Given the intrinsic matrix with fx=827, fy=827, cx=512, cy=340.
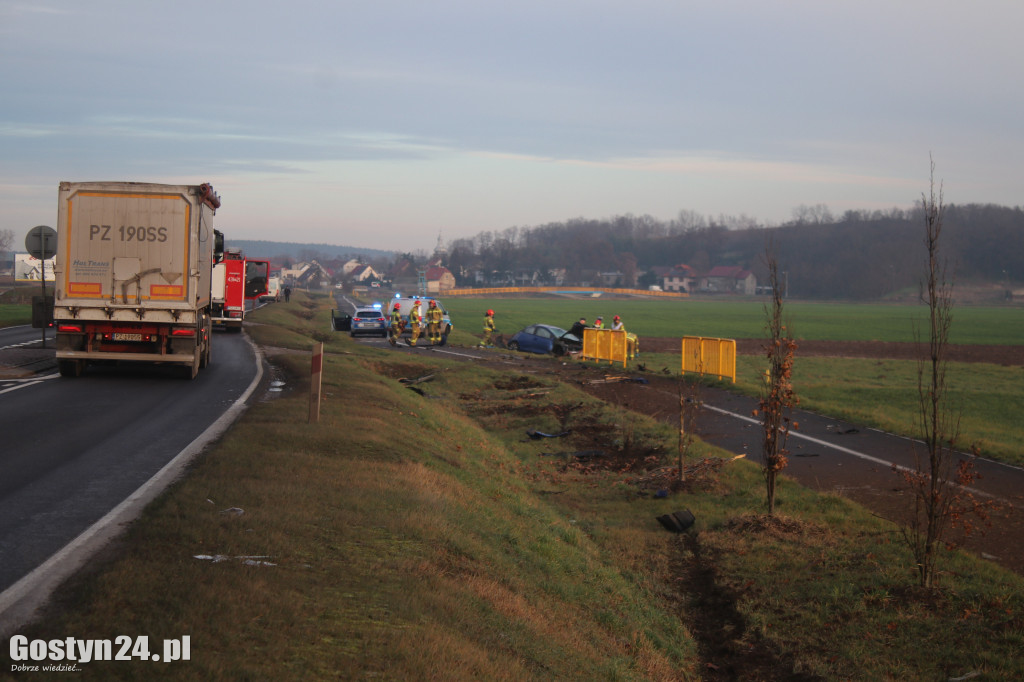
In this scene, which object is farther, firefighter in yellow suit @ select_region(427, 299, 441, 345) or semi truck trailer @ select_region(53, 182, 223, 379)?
firefighter in yellow suit @ select_region(427, 299, 441, 345)

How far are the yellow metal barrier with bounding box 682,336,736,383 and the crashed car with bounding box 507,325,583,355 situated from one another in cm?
936

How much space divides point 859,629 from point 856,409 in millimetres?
13155

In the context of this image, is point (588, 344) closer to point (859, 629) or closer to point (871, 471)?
point (871, 471)

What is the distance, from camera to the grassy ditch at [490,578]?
4668mm

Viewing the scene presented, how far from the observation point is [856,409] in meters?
19.6

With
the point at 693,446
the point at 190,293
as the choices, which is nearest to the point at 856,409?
the point at 693,446

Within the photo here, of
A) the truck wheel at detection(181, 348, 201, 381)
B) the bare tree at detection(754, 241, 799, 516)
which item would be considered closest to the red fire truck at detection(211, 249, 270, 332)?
the truck wheel at detection(181, 348, 201, 381)

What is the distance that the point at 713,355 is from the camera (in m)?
24.8

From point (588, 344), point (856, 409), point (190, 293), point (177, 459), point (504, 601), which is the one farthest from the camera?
point (588, 344)

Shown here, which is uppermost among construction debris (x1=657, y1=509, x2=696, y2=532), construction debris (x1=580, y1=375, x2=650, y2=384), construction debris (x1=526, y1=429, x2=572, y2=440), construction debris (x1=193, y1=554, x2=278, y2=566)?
construction debris (x1=193, y1=554, x2=278, y2=566)

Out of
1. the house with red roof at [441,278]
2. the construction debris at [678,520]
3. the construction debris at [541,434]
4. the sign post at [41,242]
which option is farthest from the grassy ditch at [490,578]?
the house with red roof at [441,278]

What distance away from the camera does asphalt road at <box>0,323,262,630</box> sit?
658 centimetres

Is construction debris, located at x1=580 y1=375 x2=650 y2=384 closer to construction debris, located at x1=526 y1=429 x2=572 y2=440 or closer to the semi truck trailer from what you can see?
construction debris, located at x1=526 y1=429 x2=572 y2=440

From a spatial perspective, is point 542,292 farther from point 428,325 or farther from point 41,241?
point 41,241
